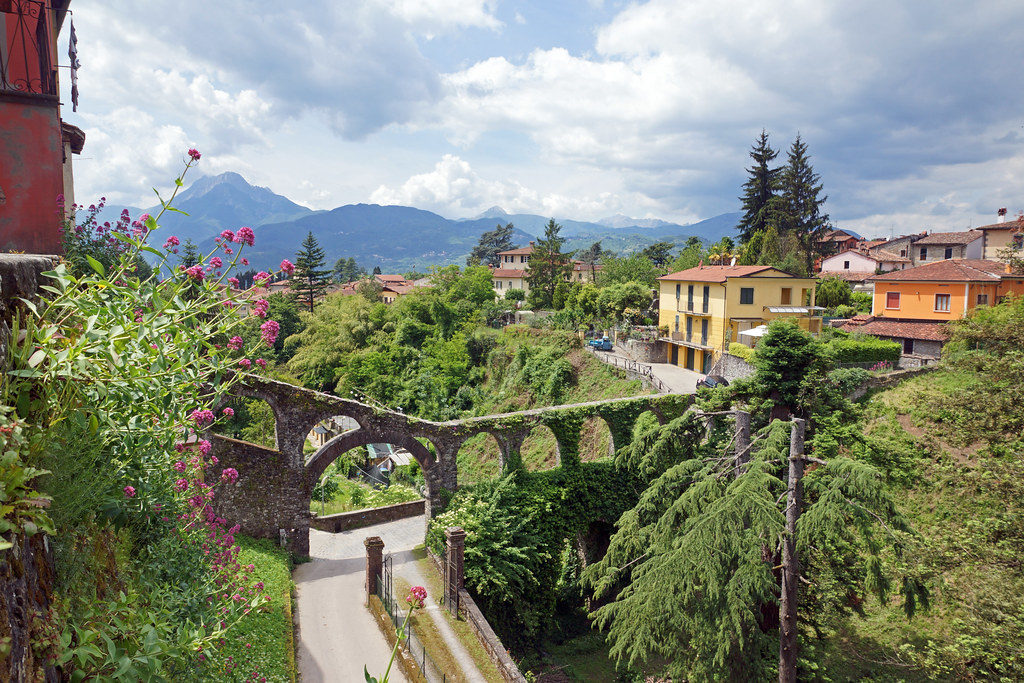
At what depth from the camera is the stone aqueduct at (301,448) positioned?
16.3 metres

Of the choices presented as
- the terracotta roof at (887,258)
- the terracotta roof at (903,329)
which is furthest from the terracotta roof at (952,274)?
the terracotta roof at (887,258)

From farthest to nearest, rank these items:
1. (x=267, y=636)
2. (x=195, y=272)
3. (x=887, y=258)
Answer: (x=887, y=258) → (x=267, y=636) → (x=195, y=272)

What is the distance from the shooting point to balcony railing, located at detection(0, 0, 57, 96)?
8992 millimetres

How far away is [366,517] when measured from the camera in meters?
19.7

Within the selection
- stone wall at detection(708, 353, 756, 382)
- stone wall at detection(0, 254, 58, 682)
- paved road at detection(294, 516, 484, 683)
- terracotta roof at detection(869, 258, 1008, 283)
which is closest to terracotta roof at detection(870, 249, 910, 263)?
terracotta roof at detection(869, 258, 1008, 283)

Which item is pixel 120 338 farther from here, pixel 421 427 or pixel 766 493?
pixel 421 427

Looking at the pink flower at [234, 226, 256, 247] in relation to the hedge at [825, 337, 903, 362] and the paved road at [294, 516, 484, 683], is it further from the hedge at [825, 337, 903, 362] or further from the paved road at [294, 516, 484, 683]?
the hedge at [825, 337, 903, 362]

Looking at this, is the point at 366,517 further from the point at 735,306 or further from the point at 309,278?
the point at 309,278

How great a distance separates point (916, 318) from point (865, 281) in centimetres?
1930

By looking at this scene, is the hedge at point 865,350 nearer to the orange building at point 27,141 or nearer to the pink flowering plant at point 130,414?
the pink flowering plant at point 130,414

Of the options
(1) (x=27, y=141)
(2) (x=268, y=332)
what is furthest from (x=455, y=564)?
(1) (x=27, y=141)

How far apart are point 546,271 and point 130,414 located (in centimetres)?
4715

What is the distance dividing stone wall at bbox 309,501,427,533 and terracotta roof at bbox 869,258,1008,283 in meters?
25.0

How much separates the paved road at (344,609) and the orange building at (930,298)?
920 inches
